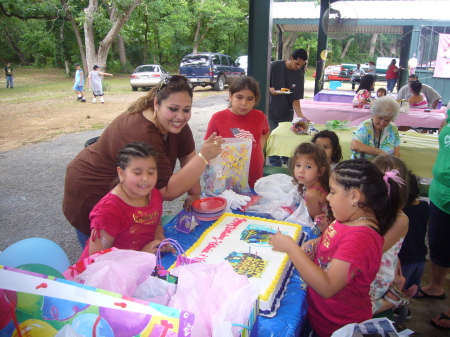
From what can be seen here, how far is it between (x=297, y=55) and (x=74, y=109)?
9.68 meters

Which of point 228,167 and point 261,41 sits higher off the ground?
point 261,41

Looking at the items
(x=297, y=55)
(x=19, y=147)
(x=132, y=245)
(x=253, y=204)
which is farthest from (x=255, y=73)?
(x=19, y=147)

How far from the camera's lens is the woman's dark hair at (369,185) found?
4.35 ft

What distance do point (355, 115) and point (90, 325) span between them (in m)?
6.02

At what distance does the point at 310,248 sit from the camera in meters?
1.61

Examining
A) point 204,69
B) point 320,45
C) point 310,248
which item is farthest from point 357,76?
point 310,248

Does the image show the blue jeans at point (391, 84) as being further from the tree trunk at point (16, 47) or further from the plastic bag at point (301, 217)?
the tree trunk at point (16, 47)

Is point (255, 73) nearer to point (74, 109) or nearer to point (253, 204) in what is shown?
point (253, 204)

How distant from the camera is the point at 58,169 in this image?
231 inches

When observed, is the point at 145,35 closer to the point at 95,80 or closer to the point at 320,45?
the point at 95,80

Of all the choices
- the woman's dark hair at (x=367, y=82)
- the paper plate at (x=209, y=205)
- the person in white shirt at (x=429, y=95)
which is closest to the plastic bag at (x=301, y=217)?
the paper plate at (x=209, y=205)

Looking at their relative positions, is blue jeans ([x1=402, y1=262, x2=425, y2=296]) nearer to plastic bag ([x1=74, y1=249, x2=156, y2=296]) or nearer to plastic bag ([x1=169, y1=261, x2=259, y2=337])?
plastic bag ([x1=169, y1=261, x2=259, y2=337])

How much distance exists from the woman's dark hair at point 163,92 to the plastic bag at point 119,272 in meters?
0.96

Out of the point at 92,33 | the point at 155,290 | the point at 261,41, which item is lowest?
the point at 155,290
